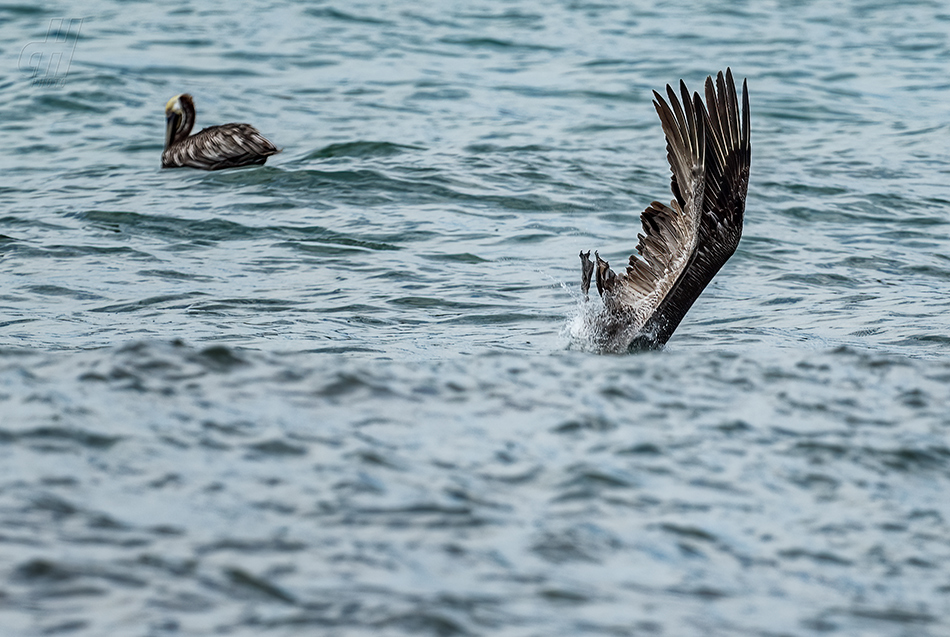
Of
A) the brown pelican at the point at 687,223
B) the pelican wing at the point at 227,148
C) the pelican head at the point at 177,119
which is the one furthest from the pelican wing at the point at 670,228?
the pelican head at the point at 177,119

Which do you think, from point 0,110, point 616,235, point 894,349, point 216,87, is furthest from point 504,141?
point 894,349

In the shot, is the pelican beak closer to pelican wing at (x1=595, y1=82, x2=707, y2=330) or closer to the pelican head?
the pelican head

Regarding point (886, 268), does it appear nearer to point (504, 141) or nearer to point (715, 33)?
point (504, 141)

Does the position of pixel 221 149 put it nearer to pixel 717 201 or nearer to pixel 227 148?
pixel 227 148

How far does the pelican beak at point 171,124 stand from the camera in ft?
41.4

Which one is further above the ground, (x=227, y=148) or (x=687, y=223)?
(x=687, y=223)

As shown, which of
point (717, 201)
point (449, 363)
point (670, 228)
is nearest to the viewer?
point (449, 363)

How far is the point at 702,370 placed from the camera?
5410 mm

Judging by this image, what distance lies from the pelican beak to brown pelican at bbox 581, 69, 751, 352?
7022 mm

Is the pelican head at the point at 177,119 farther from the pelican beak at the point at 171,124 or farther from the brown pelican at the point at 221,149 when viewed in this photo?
the brown pelican at the point at 221,149

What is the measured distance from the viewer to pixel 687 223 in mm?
6633

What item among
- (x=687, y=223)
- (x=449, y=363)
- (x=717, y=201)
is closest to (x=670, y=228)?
(x=687, y=223)

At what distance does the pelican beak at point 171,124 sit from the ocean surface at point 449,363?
43cm

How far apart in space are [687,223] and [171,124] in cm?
739
